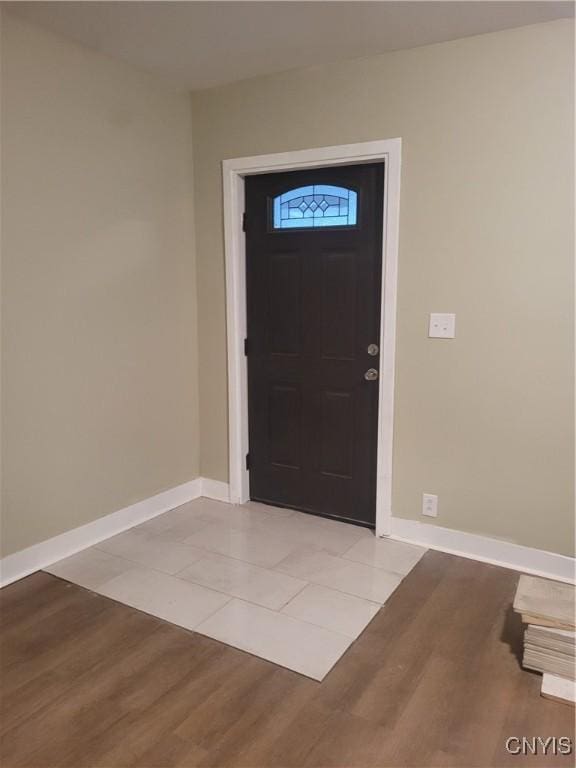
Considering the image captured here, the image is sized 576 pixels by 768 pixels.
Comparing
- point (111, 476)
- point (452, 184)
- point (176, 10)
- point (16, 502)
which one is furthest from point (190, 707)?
point (176, 10)

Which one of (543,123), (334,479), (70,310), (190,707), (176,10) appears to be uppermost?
(176,10)

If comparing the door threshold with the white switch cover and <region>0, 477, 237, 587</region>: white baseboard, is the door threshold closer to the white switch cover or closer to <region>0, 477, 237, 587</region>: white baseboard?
<region>0, 477, 237, 587</region>: white baseboard

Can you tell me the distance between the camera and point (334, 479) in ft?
11.5

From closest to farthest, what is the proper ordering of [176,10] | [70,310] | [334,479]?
[176,10] → [70,310] → [334,479]

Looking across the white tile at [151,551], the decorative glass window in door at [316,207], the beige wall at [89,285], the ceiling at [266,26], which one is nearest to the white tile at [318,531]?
the white tile at [151,551]

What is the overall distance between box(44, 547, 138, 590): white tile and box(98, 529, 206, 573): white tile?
0.06 metres

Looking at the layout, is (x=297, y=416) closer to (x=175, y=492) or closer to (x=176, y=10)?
(x=175, y=492)

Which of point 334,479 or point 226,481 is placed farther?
point 226,481

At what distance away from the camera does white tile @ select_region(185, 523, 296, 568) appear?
3.04 metres

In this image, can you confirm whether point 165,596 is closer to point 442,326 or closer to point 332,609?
point 332,609

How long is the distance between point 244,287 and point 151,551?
5.41 feet

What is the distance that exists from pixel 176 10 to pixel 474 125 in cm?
142

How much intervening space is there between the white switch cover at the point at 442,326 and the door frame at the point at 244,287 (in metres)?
0.20

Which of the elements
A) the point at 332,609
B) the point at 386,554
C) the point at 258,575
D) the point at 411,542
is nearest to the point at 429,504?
the point at 411,542
